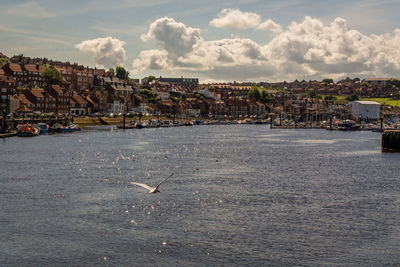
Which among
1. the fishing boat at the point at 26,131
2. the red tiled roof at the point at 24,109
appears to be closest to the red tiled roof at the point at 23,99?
the red tiled roof at the point at 24,109

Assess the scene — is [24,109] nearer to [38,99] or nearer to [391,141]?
[38,99]

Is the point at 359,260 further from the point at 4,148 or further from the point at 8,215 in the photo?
the point at 4,148

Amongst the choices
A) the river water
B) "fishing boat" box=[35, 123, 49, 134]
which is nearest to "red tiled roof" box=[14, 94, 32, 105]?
"fishing boat" box=[35, 123, 49, 134]

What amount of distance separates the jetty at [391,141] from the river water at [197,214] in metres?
30.3

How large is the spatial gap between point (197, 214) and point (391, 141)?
79.6 m

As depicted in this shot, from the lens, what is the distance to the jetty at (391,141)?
11281 cm

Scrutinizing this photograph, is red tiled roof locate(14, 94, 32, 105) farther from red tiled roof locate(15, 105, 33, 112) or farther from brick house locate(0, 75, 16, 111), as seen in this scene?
brick house locate(0, 75, 16, 111)

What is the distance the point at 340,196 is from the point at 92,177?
31080 millimetres

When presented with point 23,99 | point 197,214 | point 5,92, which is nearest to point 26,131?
point 5,92

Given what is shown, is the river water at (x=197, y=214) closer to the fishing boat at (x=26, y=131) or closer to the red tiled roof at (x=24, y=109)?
the fishing boat at (x=26, y=131)

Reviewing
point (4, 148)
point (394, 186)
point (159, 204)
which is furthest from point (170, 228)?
point (4, 148)

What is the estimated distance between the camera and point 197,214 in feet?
151

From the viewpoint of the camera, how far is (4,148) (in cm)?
10069

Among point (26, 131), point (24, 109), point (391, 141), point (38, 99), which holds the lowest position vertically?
point (26, 131)
